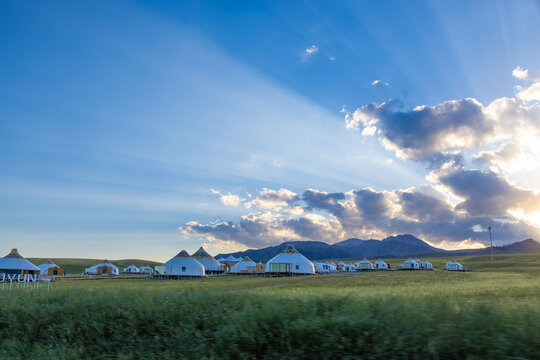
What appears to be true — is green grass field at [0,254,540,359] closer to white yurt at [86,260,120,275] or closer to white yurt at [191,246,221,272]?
white yurt at [191,246,221,272]

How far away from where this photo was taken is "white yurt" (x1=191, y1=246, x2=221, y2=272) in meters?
74.9

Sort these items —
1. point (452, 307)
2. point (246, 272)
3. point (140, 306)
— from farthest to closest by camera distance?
1. point (246, 272)
2. point (140, 306)
3. point (452, 307)

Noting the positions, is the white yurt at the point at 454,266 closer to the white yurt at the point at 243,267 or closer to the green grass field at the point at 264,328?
the white yurt at the point at 243,267

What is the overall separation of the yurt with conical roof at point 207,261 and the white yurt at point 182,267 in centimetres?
1667

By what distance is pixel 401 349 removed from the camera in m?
5.70

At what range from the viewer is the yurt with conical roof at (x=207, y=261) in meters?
74.9

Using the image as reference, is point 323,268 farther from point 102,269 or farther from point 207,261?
point 102,269

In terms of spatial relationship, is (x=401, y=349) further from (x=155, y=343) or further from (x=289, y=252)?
(x=289, y=252)

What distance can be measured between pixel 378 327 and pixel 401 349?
0.52 metres

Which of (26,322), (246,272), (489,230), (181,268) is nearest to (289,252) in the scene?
(246,272)

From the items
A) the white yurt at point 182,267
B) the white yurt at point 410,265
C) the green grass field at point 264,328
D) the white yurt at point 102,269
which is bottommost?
the white yurt at point 410,265

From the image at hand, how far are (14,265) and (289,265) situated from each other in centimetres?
4192

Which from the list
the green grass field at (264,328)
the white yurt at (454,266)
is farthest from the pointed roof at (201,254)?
the green grass field at (264,328)

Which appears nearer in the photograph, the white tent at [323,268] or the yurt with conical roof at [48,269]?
the yurt with conical roof at [48,269]
